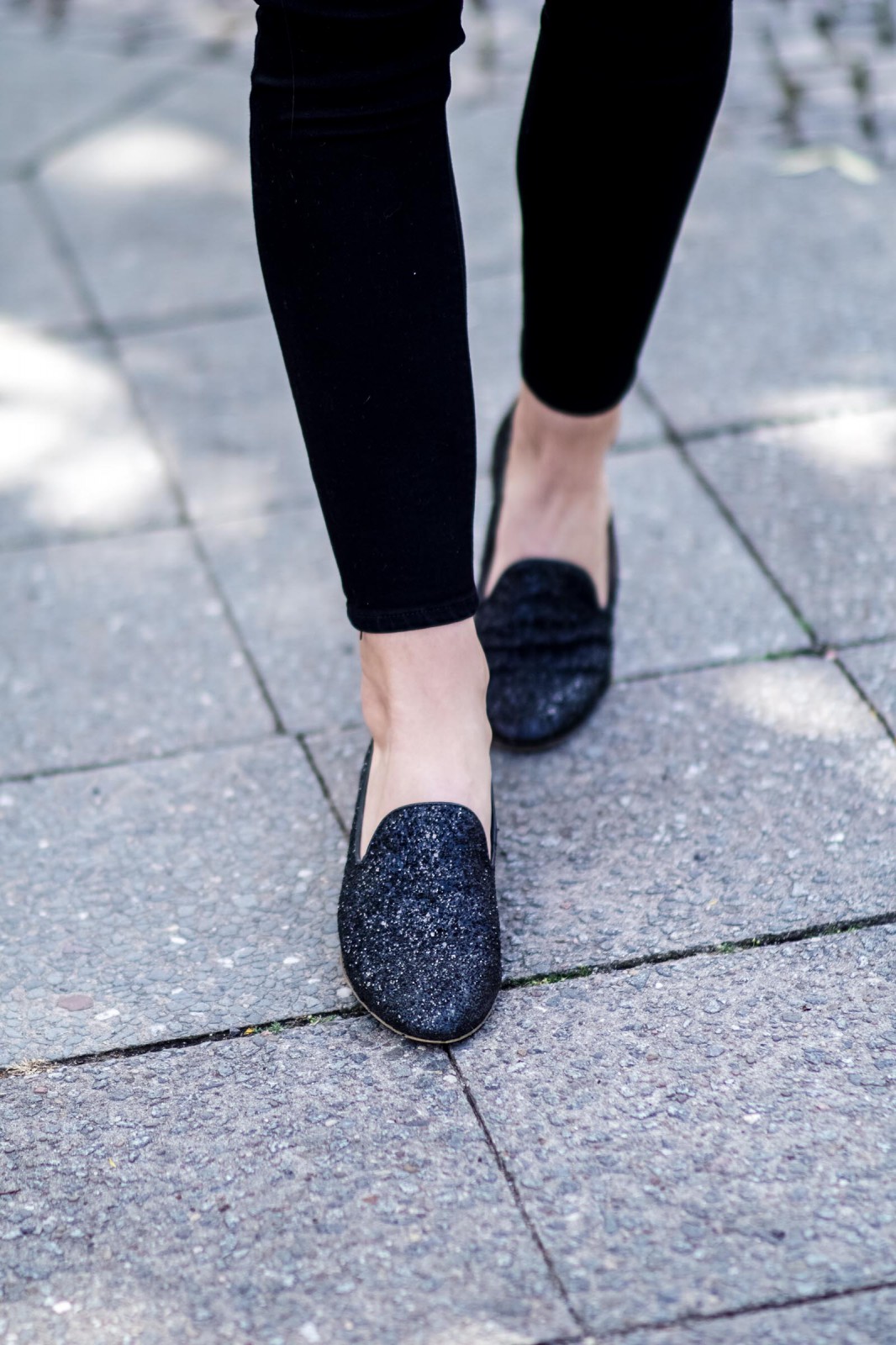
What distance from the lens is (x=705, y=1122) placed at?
51.3 inches

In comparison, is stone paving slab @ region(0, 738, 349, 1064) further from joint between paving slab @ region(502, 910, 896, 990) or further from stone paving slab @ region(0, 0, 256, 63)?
stone paving slab @ region(0, 0, 256, 63)

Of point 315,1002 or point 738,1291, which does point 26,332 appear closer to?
point 315,1002

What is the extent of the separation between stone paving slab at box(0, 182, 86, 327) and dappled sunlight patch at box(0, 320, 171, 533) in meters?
0.07

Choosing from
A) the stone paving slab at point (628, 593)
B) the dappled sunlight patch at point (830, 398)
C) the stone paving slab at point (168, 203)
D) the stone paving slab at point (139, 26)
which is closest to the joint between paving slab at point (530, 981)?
the stone paving slab at point (628, 593)

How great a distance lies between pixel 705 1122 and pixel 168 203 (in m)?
2.32

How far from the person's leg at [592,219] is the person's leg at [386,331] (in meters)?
0.26

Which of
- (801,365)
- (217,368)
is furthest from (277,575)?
(801,365)

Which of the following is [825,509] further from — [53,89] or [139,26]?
[139,26]

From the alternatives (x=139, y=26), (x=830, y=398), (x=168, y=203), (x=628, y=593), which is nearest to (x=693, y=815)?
(x=628, y=593)

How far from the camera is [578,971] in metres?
1.46

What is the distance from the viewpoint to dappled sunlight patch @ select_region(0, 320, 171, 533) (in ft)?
7.24

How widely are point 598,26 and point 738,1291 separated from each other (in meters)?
1.16

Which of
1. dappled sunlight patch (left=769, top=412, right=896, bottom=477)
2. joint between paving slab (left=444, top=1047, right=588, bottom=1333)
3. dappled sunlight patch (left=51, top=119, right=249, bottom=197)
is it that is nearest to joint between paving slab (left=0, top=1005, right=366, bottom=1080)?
joint between paving slab (left=444, top=1047, right=588, bottom=1333)

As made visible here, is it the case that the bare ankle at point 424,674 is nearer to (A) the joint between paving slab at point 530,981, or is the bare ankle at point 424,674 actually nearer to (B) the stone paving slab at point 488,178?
(A) the joint between paving slab at point 530,981
